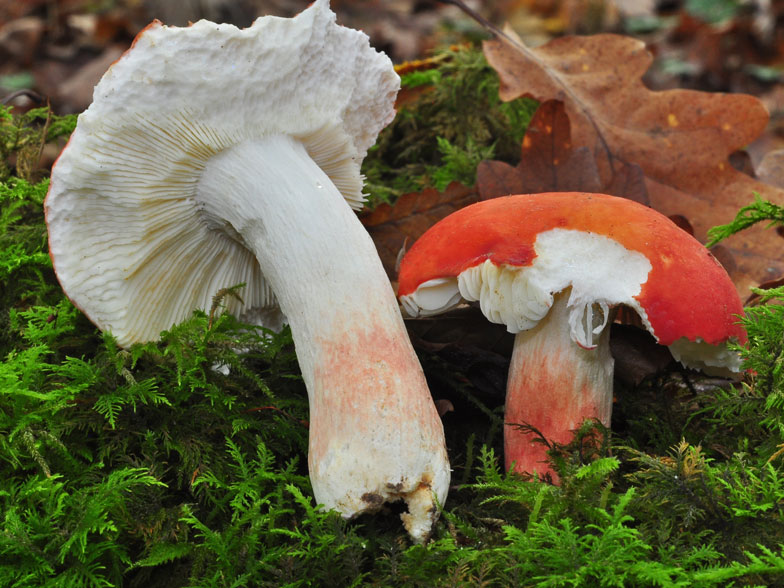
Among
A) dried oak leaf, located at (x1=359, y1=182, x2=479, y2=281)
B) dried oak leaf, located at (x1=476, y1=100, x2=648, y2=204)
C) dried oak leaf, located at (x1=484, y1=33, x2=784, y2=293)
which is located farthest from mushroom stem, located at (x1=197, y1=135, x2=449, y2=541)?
dried oak leaf, located at (x1=484, y1=33, x2=784, y2=293)

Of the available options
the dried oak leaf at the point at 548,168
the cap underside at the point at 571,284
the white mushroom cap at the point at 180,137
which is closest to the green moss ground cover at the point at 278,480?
the white mushroom cap at the point at 180,137

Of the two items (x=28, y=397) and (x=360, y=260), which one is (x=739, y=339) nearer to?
(x=360, y=260)

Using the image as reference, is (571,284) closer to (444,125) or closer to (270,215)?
(270,215)

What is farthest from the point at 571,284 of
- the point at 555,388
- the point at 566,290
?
the point at 555,388

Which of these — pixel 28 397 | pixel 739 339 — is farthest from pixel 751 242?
pixel 28 397

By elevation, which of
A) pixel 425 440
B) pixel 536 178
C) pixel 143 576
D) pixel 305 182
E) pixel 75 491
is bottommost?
pixel 143 576

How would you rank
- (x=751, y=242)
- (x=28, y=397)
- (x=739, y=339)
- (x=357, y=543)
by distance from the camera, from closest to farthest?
(x=357, y=543) → (x=739, y=339) → (x=28, y=397) → (x=751, y=242)
